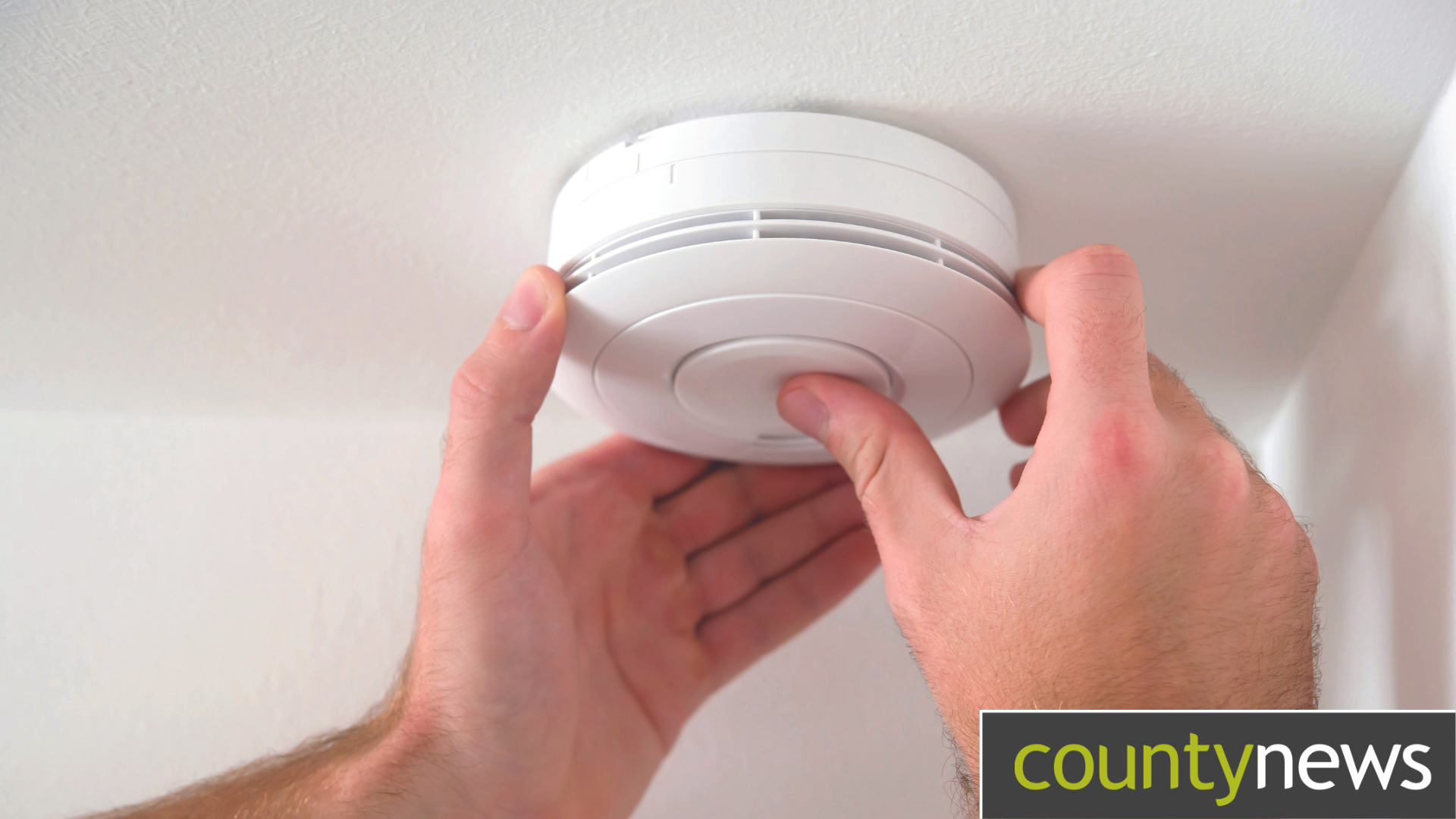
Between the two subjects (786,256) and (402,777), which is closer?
(786,256)

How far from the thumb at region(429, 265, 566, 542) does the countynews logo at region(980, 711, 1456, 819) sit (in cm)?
36

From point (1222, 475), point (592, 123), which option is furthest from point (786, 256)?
point (1222, 475)

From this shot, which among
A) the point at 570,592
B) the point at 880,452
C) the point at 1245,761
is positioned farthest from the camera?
the point at 570,592

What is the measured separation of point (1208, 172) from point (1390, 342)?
0.16 m

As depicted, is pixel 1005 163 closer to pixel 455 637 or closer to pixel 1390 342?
pixel 1390 342

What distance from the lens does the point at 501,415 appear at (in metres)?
0.62

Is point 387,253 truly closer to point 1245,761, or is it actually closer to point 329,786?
point 329,786

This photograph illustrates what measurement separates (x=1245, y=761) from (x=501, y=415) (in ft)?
1.62

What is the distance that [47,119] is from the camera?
1.84ft

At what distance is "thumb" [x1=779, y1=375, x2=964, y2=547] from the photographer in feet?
1.88

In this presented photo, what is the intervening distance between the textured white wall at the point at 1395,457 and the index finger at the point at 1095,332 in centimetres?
15

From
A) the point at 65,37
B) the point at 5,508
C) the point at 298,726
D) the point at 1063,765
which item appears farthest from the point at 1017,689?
the point at 5,508

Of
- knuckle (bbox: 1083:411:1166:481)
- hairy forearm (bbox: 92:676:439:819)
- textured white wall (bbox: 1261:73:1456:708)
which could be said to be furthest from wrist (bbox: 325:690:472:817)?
textured white wall (bbox: 1261:73:1456:708)

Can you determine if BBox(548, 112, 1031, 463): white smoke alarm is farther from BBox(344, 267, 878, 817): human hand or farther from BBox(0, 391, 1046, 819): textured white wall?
BBox(0, 391, 1046, 819): textured white wall
